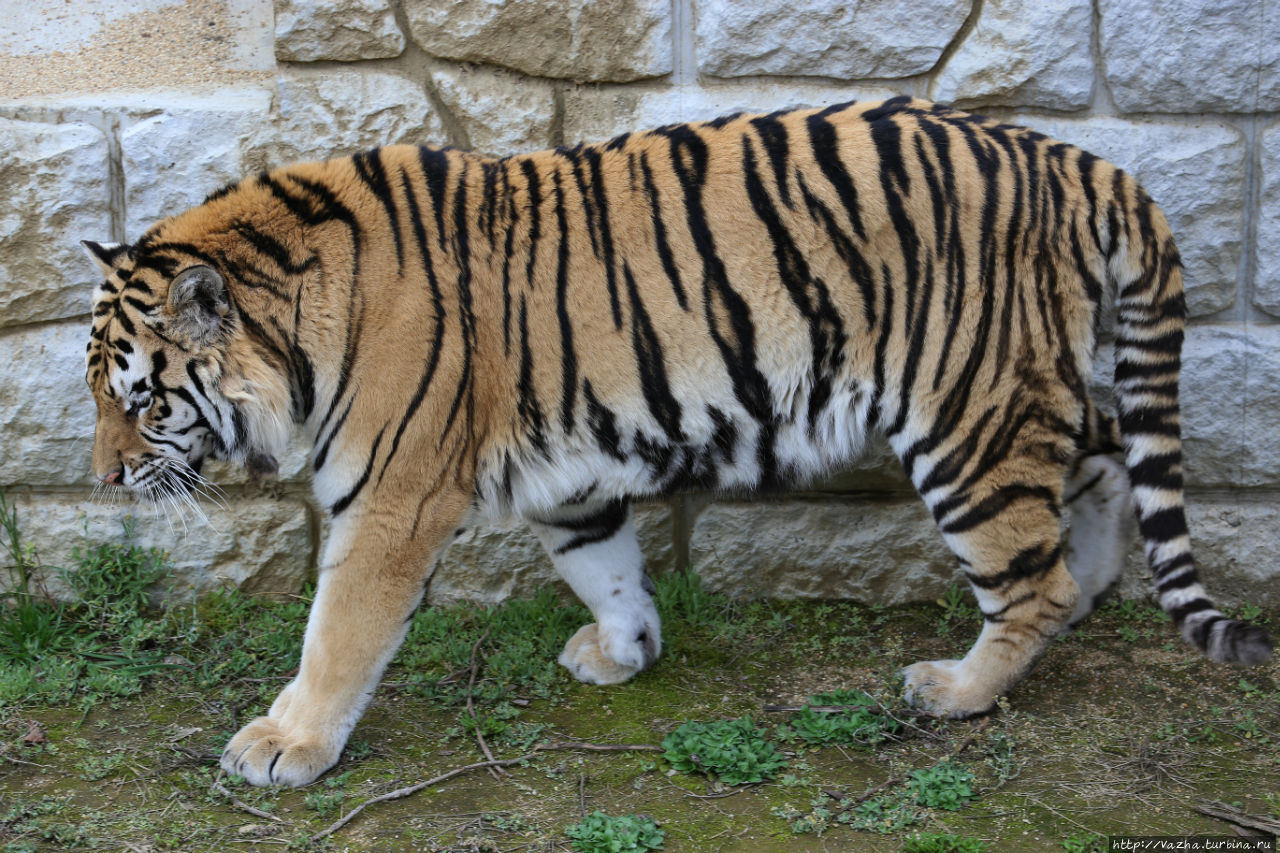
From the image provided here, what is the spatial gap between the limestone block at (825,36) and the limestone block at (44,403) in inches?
94.5

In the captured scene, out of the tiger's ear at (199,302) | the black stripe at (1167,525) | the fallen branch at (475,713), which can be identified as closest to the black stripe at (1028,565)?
the black stripe at (1167,525)

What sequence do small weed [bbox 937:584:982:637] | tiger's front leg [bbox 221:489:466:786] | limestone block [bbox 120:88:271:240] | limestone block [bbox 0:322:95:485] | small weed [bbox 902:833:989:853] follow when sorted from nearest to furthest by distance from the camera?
small weed [bbox 902:833:989:853], tiger's front leg [bbox 221:489:466:786], limestone block [bbox 120:88:271:240], limestone block [bbox 0:322:95:485], small weed [bbox 937:584:982:637]

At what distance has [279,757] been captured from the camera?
3121mm

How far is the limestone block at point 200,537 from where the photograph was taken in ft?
13.6

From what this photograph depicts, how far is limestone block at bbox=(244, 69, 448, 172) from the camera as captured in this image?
12.7 ft

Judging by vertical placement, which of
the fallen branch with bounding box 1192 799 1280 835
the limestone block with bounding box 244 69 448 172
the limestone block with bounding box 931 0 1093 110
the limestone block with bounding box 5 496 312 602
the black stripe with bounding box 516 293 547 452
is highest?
the limestone block with bounding box 931 0 1093 110

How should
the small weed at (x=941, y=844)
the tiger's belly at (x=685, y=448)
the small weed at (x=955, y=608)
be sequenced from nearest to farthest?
the small weed at (x=941, y=844), the tiger's belly at (x=685, y=448), the small weed at (x=955, y=608)

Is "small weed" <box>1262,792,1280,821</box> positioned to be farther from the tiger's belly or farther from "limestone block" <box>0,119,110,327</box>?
"limestone block" <box>0,119,110,327</box>

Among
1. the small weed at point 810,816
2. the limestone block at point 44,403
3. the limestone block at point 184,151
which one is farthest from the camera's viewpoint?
the limestone block at point 44,403

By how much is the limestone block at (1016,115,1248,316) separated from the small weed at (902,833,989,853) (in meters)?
2.08

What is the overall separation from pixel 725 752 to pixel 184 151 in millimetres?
2650

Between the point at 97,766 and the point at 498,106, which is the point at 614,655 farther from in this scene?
the point at 498,106

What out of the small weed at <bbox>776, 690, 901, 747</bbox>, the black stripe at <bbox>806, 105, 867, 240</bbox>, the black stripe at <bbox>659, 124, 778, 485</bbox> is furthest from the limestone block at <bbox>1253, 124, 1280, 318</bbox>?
the small weed at <bbox>776, 690, 901, 747</bbox>

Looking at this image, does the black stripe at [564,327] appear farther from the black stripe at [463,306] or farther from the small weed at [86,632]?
the small weed at [86,632]
